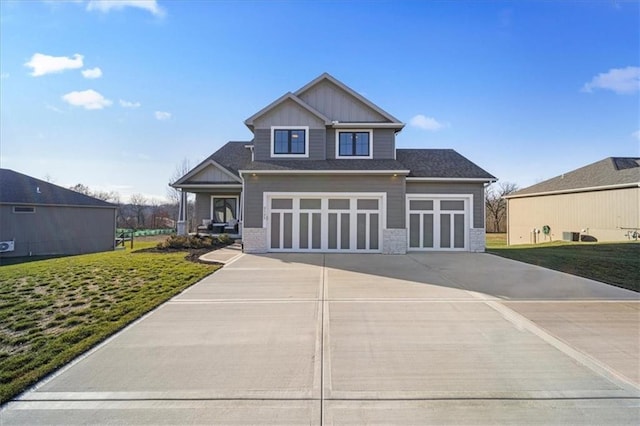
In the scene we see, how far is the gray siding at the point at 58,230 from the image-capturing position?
18375 mm

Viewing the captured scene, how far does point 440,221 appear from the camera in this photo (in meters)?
13.8

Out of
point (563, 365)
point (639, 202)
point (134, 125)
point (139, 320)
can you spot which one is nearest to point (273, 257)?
point (139, 320)

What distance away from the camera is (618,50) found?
505 inches

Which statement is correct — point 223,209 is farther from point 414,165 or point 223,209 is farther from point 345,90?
point 414,165

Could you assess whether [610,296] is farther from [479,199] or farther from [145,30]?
[145,30]

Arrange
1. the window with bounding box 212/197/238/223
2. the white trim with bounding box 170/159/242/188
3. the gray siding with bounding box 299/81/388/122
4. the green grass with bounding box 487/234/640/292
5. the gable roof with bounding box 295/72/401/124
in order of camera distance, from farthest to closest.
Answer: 1. the window with bounding box 212/197/238/223
2. the white trim with bounding box 170/159/242/188
3. the gray siding with bounding box 299/81/388/122
4. the gable roof with bounding box 295/72/401/124
5. the green grass with bounding box 487/234/640/292

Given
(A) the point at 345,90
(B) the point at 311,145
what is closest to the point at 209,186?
(B) the point at 311,145

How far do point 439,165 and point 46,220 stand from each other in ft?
81.2

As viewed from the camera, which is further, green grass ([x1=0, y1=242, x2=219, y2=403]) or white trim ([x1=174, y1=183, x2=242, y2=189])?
white trim ([x1=174, y1=183, x2=242, y2=189])

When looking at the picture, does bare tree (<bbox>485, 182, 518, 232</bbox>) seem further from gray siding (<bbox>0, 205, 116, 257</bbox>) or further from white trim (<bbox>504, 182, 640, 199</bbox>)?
gray siding (<bbox>0, 205, 116, 257</bbox>)

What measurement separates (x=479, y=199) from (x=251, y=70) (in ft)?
40.0

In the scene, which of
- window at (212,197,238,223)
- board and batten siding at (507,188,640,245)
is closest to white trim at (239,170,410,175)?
window at (212,197,238,223)

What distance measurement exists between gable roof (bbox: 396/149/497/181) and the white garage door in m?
1.09

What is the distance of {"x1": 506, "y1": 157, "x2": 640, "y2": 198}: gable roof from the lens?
58.5 ft
